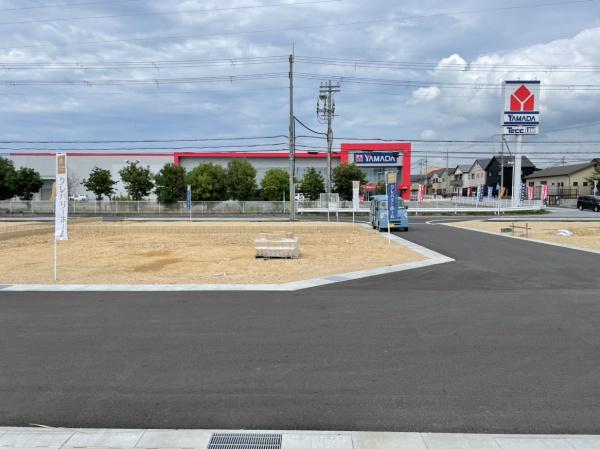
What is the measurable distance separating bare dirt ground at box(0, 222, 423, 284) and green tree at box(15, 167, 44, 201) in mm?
32849

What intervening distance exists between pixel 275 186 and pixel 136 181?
622 inches

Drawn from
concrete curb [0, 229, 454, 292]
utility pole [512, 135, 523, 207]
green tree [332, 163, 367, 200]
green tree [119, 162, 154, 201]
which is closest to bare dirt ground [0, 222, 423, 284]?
concrete curb [0, 229, 454, 292]

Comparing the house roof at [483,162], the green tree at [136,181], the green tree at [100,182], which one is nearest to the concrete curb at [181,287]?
the green tree at [136,181]

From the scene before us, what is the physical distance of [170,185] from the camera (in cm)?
4831

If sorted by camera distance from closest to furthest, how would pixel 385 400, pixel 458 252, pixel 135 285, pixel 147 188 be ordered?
1. pixel 385 400
2. pixel 135 285
3. pixel 458 252
4. pixel 147 188

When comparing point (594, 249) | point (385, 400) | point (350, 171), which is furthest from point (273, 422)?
point (350, 171)

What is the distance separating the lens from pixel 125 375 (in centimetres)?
482

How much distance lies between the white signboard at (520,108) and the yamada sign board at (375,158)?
21.3 metres

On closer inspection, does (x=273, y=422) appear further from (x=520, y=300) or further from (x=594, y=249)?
(x=594, y=249)

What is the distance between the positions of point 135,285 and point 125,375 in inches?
229

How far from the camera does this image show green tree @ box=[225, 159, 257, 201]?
164ft

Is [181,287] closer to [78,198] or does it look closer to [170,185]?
[170,185]

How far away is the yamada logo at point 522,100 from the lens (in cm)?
4641

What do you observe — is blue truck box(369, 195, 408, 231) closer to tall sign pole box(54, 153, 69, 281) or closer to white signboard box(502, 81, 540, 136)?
tall sign pole box(54, 153, 69, 281)
